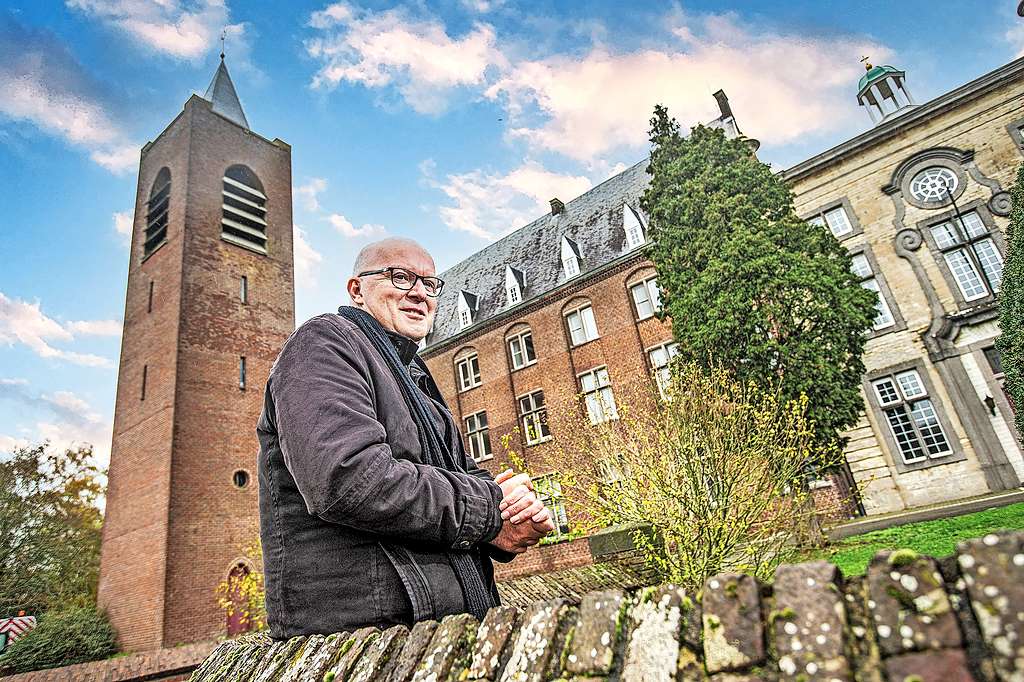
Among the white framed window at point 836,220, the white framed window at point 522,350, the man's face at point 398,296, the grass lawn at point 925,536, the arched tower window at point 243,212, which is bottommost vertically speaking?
the grass lawn at point 925,536

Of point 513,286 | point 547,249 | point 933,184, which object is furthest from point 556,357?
point 933,184

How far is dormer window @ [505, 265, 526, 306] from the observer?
2811 centimetres

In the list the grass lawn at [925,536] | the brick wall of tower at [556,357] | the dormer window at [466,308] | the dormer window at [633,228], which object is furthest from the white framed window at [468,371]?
the grass lawn at [925,536]

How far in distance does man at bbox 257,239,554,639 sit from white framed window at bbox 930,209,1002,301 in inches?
917

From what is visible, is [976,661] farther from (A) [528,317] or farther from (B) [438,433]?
(A) [528,317]

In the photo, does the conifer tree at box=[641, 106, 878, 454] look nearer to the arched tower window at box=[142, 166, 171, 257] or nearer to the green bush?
the arched tower window at box=[142, 166, 171, 257]

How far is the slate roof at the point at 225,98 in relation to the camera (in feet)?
85.1

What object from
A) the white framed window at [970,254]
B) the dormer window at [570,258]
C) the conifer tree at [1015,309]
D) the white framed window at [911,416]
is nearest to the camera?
the conifer tree at [1015,309]

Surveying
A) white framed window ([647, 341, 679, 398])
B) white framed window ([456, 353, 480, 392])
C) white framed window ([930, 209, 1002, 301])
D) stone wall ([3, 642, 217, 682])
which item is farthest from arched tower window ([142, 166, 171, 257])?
white framed window ([930, 209, 1002, 301])

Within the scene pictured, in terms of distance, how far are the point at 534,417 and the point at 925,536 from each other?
15703 mm

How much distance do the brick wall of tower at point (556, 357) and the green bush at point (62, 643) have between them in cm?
1485

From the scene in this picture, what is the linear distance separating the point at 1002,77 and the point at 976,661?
26.3 metres

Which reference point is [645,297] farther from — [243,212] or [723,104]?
[243,212]

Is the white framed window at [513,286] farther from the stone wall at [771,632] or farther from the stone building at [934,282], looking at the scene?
the stone wall at [771,632]
